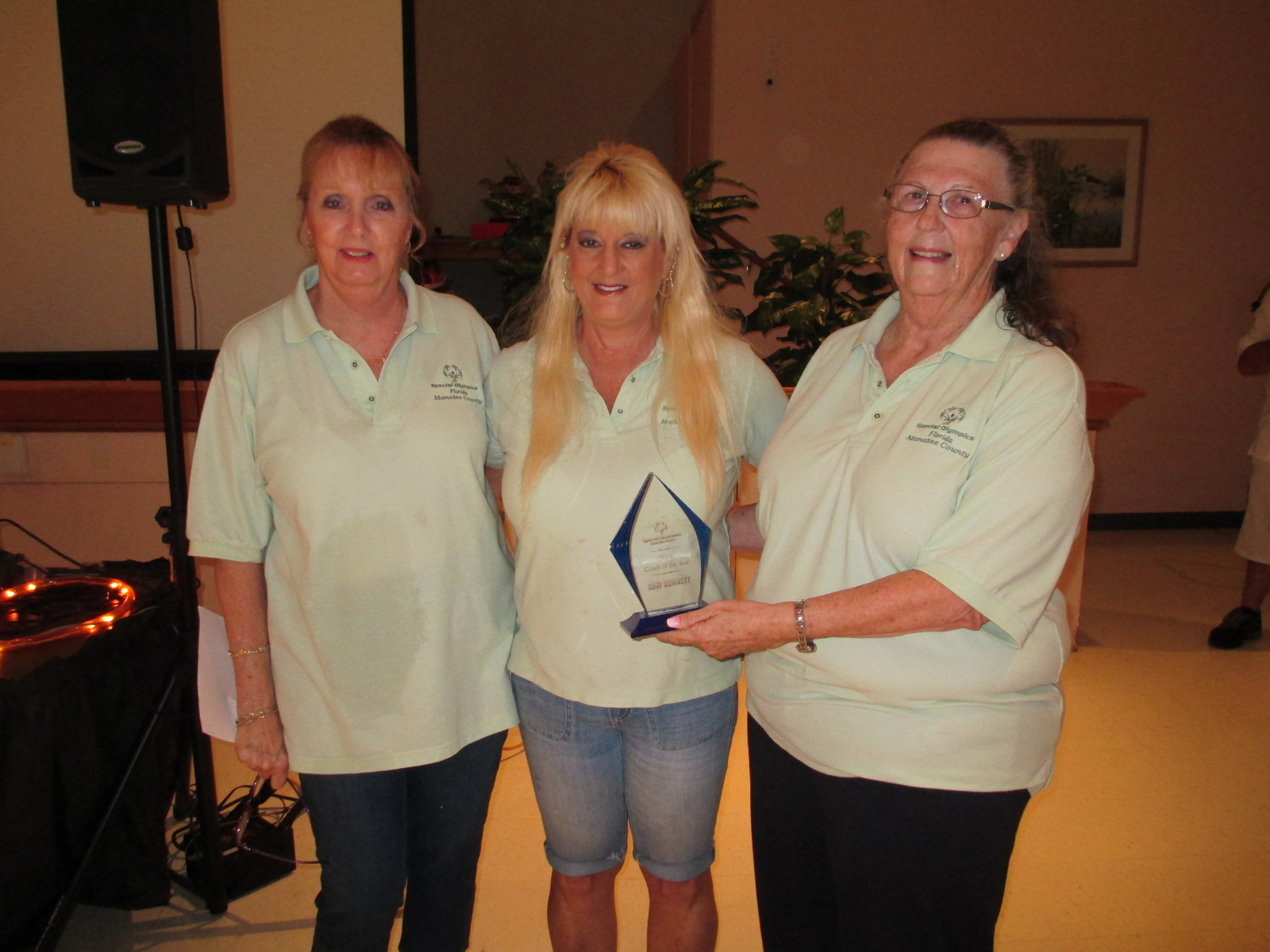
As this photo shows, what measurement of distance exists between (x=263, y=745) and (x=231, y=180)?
2.66m

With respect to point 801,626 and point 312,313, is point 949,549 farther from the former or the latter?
point 312,313

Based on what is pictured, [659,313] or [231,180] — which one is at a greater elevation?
[231,180]

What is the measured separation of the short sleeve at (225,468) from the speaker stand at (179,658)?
21.9 inches

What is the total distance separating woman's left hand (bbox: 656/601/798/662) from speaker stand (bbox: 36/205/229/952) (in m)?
1.12

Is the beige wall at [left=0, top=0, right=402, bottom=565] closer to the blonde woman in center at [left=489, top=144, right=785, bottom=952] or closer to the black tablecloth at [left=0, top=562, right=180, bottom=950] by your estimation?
the black tablecloth at [left=0, top=562, right=180, bottom=950]

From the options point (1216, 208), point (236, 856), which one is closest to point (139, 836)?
point (236, 856)

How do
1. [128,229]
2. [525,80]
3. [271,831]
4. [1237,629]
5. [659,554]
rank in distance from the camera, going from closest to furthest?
[659,554], [271,831], [128,229], [1237,629], [525,80]

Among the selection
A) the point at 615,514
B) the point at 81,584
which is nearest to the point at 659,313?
the point at 615,514

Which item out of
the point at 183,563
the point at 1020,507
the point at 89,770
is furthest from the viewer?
the point at 183,563

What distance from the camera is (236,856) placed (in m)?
2.20

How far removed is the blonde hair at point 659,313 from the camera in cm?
137

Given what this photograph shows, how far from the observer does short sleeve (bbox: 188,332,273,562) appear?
1304mm

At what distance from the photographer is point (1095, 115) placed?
5.30 metres

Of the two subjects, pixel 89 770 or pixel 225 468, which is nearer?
pixel 225 468
